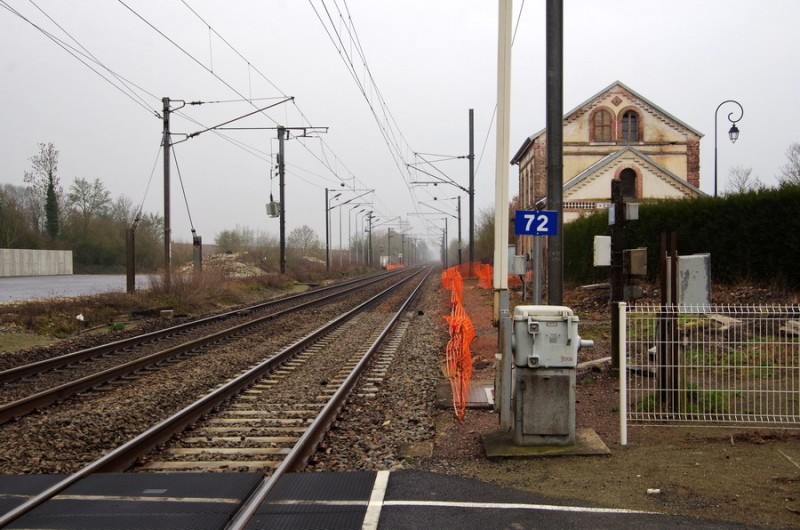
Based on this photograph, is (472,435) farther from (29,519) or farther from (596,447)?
(29,519)

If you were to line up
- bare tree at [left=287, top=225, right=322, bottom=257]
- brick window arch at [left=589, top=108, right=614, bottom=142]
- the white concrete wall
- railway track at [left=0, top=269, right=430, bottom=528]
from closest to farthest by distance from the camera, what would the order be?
railway track at [left=0, top=269, right=430, bottom=528]
brick window arch at [left=589, top=108, right=614, bottom=142]
the white concrete wall
bare tree at [left=287, top=225, right=322, bottom=257]

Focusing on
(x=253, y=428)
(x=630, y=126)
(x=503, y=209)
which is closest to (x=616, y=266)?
(x=503, y=209)

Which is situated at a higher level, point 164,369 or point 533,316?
point 533,316

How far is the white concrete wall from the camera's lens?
50844 millimetres

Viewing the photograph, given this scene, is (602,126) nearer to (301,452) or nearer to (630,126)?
(630,126)

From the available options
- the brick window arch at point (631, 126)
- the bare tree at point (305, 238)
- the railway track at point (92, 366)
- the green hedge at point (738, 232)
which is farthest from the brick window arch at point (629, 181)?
the bare tree at point (305, 238)

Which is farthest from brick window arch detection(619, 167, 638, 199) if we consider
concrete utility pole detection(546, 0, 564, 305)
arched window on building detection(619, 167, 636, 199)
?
concrete utility pole detection(546, 0, 564, 305)

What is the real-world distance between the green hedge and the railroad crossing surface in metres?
15.8

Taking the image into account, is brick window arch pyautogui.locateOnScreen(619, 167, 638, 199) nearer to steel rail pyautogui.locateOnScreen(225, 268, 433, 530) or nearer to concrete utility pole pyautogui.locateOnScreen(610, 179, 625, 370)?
concrete utility pole pyautogui.locateOnScreen(610, 179, 625, 370)

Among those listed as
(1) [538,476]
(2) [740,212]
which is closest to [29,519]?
(1) [538,476]

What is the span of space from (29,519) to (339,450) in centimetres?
302

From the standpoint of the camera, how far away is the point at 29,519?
16.5 feet

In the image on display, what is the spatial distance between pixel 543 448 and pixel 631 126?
44828 millimetres

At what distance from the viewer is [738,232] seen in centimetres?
2039
